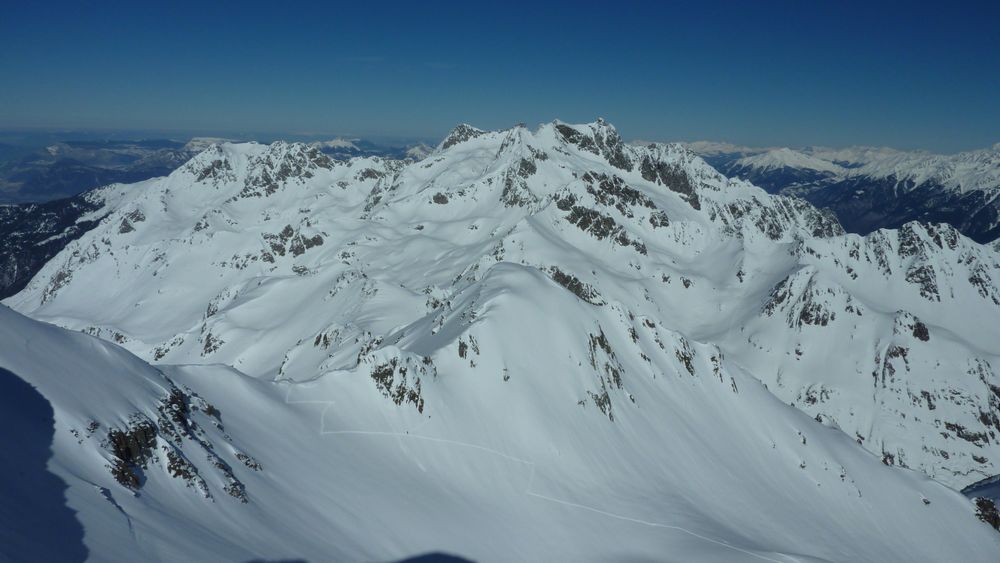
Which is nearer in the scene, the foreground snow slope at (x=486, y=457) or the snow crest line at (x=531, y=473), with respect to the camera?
the foreground snow slope at (x=486, y=457)

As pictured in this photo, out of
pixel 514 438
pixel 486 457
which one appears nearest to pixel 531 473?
pixel 514 438

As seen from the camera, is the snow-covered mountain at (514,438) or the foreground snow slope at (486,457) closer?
the foreground snow slope at (486,457)

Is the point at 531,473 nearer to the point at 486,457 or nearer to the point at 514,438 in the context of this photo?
the point at 514,438

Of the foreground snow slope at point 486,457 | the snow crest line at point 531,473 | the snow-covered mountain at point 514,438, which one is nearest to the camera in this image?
the foreground snow slope at point 486,457

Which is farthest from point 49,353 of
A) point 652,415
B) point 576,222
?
point 576,222

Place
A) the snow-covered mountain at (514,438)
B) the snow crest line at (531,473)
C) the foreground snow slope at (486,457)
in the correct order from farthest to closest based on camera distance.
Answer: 1. the snow crest line at (531,473)
2. the snow-covered mountain at (514,438)
3. the foreground snow slope at (486,457)

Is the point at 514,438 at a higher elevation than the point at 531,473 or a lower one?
higher

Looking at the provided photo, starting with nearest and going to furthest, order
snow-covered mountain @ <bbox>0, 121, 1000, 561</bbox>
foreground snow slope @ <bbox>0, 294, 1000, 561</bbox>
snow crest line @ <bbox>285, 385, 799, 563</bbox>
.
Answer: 1. foreground snow slope @ <bbox>0, 294, 1000, 561</bbox>
2. snow-covered mountain @ <bbox>0, 121, 1000, 561</bbox>
3. snow crest line @ <bbox>285, 385, 799, 563</bbox>

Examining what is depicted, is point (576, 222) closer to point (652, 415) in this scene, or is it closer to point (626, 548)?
point (652, 415)
